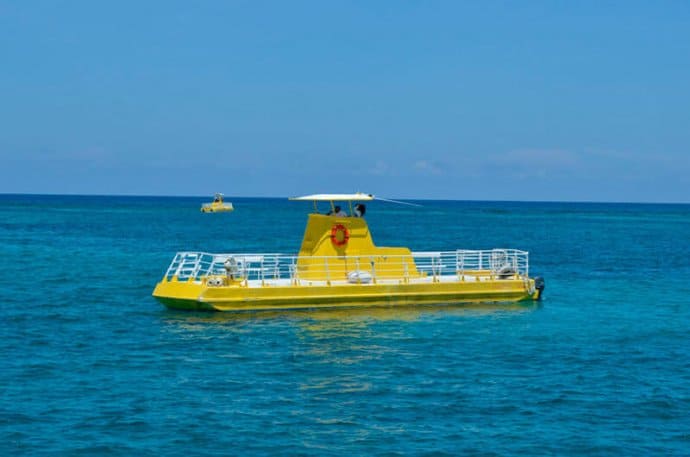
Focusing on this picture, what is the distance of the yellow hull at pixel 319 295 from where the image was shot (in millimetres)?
33250

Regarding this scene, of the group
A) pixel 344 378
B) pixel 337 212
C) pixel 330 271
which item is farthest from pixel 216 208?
pixel 344 378

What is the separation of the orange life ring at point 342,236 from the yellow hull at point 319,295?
227 cm

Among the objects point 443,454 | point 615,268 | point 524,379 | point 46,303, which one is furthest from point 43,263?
point 443,454

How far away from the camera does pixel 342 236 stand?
3656 centimetres

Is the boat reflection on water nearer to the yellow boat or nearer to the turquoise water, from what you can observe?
the turquoise water

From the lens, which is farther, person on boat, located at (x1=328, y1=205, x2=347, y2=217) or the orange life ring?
person on boat, located at (x1=328, y1=205, x2=347, y2=217)

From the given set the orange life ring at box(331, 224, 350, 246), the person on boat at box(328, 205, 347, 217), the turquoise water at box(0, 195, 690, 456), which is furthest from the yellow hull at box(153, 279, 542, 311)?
the person on boat at box(328, 205, 347, 217)

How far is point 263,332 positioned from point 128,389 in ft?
26.9

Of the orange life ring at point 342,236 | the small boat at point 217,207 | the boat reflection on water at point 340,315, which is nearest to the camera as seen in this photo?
the boat reflection on water at point 340,315

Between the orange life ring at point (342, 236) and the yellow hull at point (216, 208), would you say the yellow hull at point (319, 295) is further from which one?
the yellow hull at point (216, 208)

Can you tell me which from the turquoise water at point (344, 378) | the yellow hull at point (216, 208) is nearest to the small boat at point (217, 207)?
the yellow hull at point (216, 208)

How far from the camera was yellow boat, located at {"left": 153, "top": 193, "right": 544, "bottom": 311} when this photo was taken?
1321 inches

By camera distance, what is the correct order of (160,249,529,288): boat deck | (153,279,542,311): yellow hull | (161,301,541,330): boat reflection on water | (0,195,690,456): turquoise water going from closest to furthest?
(0,195,690,456): turquoise water < (161,301,541,330): boat reflection on water < (153,279,542,311): yellow hull < (160,249,529,288): boat deck

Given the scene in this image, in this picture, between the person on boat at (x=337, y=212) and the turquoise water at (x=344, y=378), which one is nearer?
the turquoise water at (x=344, y=378)
